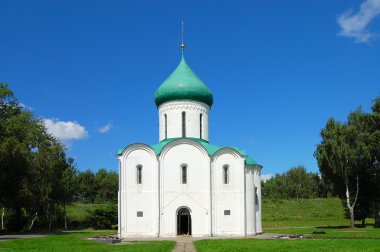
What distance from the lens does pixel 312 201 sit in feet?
191

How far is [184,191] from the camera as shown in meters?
28.6

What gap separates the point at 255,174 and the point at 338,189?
10997mm

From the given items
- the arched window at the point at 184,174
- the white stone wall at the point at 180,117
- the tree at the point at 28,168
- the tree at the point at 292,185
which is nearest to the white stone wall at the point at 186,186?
the arched window at the point at 184,174

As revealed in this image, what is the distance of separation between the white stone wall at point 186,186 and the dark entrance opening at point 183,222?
387 millimetres

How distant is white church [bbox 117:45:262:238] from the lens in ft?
92.6

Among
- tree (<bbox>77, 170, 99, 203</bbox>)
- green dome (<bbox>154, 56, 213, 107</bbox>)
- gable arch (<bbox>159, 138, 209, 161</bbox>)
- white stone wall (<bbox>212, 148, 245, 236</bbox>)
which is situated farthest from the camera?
tree (<bbox>77, 170, 99, 203</bbox>)

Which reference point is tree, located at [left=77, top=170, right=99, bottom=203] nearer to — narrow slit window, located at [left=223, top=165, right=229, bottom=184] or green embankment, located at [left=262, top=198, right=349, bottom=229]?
green embankment, located at [left=262, top=198, right=349, bottom=229]

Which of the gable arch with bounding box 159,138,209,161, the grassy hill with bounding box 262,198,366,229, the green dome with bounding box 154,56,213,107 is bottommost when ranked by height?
the grassy hill with bounding box 262,198,366,229

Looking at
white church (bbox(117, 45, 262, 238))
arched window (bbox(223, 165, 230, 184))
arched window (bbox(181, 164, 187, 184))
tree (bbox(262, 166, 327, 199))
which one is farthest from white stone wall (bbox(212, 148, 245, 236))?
tree (bbox(262, 166, 327, 199))

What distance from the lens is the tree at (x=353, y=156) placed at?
35656 mm

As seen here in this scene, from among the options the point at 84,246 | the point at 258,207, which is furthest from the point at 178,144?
the point at 84,246

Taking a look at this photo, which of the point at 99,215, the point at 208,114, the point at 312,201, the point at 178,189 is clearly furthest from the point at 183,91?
the point at 312,201

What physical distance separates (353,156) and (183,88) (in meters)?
14.8

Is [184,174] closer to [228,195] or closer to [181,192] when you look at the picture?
[181,192]
